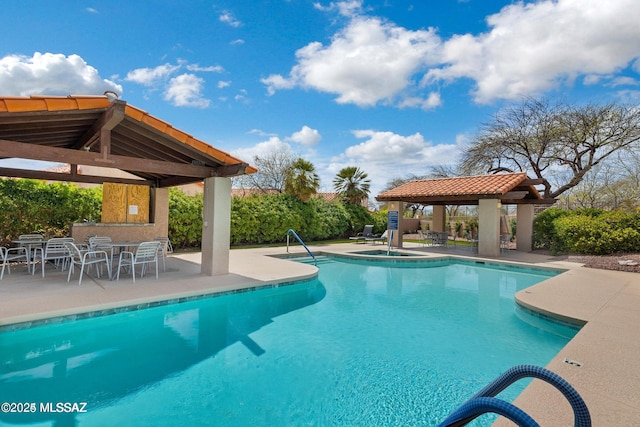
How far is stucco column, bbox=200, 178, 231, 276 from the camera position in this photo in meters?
9.63

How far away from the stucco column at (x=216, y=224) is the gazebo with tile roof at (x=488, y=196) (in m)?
12.0

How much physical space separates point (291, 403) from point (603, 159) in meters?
26.0

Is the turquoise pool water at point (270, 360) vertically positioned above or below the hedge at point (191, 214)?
below

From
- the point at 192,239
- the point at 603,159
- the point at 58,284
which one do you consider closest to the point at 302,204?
the point at 192,239

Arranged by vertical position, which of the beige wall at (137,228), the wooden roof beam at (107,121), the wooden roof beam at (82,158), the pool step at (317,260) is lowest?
the pool step at (317,260)

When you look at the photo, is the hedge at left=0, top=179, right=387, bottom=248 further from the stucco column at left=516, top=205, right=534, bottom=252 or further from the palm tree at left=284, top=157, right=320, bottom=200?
the stucco column at left=516, top=205, right=534, bottom=252

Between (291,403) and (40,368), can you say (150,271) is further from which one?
(291,403)

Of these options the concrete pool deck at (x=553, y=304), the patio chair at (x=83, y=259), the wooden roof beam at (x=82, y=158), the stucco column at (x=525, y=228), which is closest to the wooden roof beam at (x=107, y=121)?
the wooden roof beam at (x=82, y=158)

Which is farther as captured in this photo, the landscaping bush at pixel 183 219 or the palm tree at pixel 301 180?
the palm tree at pixel 301 180

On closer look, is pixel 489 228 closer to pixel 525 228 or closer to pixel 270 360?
pixel 525 228

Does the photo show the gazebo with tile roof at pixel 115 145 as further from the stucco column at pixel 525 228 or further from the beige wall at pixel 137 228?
the stucco column at pixel 525 228

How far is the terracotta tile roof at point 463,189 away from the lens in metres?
16.3

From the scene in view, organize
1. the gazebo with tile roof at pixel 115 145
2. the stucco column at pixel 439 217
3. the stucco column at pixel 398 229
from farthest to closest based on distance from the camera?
the stucco column at pixel 439 217 → the stucco column at pixel 398 229 → the gazebo with tile roof at pixel 115 145

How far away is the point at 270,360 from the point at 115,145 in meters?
8.65
